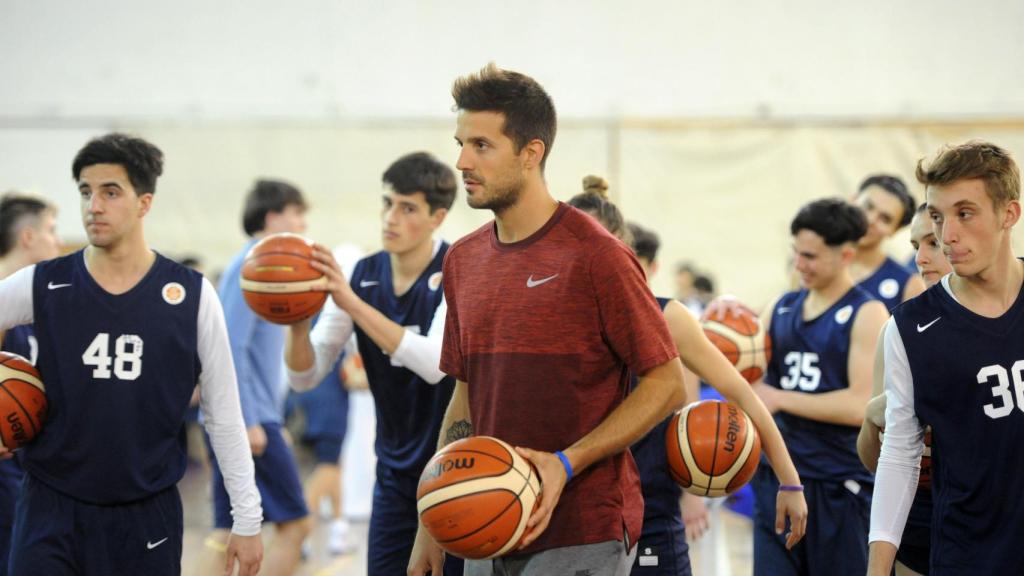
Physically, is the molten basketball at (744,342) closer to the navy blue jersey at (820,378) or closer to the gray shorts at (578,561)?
the navy blue jersey at (820,378)

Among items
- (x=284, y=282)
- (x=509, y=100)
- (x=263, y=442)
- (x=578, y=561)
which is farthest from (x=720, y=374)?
(x=263, y=442)

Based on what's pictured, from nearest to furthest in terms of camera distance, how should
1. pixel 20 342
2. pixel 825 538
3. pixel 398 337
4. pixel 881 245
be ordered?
1. pixel 398 337
2. pixel 825 538
3. pixel 20 342
4. pixel 881 245

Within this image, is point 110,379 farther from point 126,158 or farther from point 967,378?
point 967,378

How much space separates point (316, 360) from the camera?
459 centimetres

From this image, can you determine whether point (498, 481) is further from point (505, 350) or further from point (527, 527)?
point (505, 350)

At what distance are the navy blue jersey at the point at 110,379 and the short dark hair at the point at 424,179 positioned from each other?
3.58 ft

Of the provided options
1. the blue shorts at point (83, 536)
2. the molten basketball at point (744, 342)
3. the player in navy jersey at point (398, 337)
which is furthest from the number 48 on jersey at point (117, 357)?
the molten basketball at point (744, 342)

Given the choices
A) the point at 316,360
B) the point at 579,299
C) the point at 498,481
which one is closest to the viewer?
the point at 498,481

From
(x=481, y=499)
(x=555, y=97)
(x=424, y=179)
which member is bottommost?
(x=481, y=499)

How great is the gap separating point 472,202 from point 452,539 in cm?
91

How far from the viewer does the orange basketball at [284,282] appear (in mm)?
4234

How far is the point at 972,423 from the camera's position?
297cm

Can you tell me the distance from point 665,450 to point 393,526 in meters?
1.16

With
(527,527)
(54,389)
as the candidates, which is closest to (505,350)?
(527,527)
